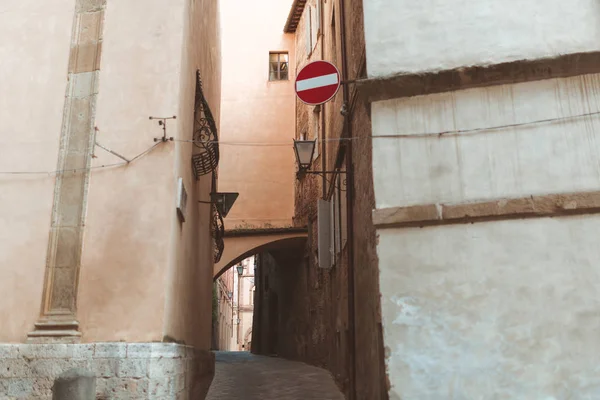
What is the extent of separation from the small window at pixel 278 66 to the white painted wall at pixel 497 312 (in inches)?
543

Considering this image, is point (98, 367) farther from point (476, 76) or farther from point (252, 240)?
point (252, 240)

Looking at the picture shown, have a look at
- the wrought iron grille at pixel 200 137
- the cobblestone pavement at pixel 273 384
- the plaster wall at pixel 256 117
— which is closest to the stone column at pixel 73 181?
the wrought iron grille at pixel 200 137

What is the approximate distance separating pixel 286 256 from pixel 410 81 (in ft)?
43.2

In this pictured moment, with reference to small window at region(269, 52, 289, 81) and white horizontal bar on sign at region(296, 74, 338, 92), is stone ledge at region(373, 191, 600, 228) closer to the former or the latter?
white horizontal bar on sign at region(296, 74, 338, 92)

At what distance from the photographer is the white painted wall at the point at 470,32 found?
5250 mm

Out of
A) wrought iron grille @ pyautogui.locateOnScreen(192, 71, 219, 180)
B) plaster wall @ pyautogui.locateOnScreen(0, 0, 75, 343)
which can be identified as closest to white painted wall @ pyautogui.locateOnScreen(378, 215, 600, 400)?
plaster wall @ pyautogui.locateOnScreen(0, 0, 75, 343)

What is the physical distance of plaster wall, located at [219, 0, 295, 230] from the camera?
16.7 metres

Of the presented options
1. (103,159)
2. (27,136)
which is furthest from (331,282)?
(27,136)

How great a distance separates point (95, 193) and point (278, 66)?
1317 centimetres

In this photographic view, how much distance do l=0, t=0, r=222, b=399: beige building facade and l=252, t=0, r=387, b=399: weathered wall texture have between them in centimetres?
195

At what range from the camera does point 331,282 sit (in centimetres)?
1082

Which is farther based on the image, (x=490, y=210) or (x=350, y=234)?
(x=350, y=234)

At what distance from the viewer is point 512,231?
4863mm

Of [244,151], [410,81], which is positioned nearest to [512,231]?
[410,81]
